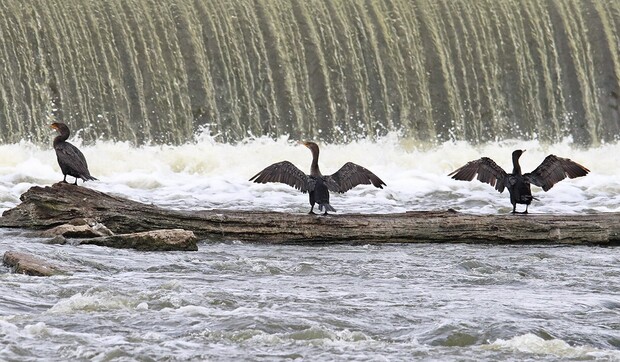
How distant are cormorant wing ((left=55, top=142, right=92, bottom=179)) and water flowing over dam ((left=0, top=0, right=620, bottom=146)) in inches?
371

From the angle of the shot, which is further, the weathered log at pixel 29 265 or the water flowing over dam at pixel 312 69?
the water flowing over dam at pixel 312 69

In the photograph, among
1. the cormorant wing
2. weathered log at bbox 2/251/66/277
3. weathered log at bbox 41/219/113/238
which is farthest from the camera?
the cormorant wing

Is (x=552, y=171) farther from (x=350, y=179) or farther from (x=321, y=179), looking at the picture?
(x=321, y=179)

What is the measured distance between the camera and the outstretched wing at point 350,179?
1478 centimetres

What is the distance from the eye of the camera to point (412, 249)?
44.4 ft

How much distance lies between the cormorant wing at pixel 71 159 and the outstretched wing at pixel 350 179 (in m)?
2.73

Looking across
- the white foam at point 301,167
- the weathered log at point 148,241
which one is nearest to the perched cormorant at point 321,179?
the weathered log at point 148,241

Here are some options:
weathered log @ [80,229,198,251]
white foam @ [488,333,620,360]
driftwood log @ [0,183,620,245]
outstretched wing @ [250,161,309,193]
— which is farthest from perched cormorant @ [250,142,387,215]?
white foam @ [488,333,620,360]

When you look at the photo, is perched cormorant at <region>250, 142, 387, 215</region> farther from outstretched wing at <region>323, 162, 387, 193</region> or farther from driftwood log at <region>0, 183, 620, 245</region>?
driftwood log at <region>0, 183, 620, 245</region>

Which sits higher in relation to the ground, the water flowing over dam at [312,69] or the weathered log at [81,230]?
the water flowing over dam at [312,69]

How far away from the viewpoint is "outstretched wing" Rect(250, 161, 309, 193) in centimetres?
1470

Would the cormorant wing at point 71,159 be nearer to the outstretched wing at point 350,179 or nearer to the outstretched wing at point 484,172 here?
the outstretched wing at point 350,179

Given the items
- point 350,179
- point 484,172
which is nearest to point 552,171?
point 484,172

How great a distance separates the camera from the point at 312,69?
2694 cm
